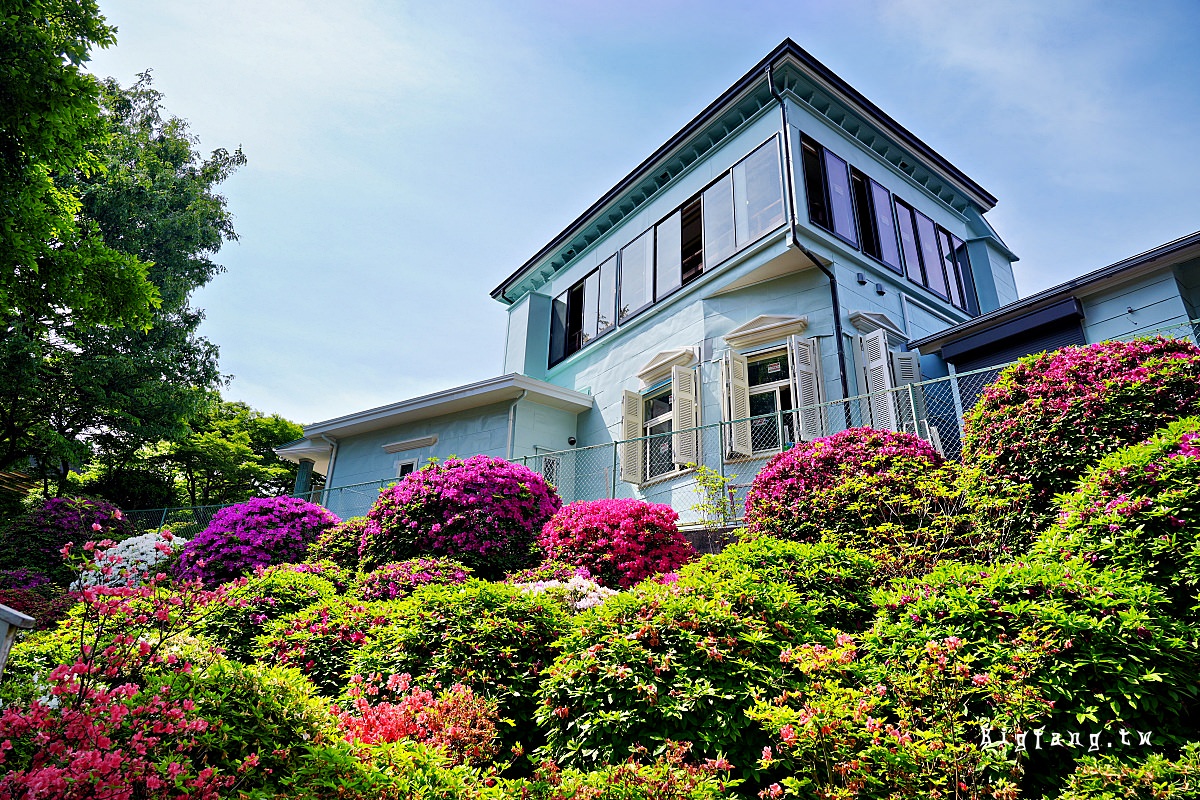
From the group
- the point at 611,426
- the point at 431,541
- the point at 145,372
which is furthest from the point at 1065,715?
the point at 145,372

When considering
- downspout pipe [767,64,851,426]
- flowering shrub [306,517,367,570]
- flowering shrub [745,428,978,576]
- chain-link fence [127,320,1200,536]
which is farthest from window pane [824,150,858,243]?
flowering shrub [306,517,367,570]

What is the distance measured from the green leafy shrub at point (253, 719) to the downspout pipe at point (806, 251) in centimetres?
859

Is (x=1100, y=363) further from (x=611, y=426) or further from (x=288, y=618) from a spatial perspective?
(x=611, y=426)

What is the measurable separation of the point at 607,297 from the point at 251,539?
9.21 meters

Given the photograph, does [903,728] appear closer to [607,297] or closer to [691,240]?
[691,240]

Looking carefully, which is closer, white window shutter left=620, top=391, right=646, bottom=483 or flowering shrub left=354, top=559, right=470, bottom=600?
flowering shrub left=354, top=559, right=470, bottom=600

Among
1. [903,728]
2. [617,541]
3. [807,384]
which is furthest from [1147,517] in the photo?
[807,384]

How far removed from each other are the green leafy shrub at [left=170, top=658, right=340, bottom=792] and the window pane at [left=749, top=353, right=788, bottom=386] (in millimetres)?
9355

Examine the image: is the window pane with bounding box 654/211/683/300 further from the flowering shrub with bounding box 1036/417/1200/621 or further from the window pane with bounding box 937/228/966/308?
the flowering shrub with bounding box 1036/417/1200/621

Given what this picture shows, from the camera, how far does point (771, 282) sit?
38.0 ft

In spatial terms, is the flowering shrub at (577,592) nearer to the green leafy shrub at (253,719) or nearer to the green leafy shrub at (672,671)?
the green leafy shrub at (672,671)

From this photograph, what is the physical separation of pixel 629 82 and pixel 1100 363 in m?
5.93

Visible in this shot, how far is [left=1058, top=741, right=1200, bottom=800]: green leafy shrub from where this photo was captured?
212 cm

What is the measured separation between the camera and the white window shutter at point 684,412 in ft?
34.9
